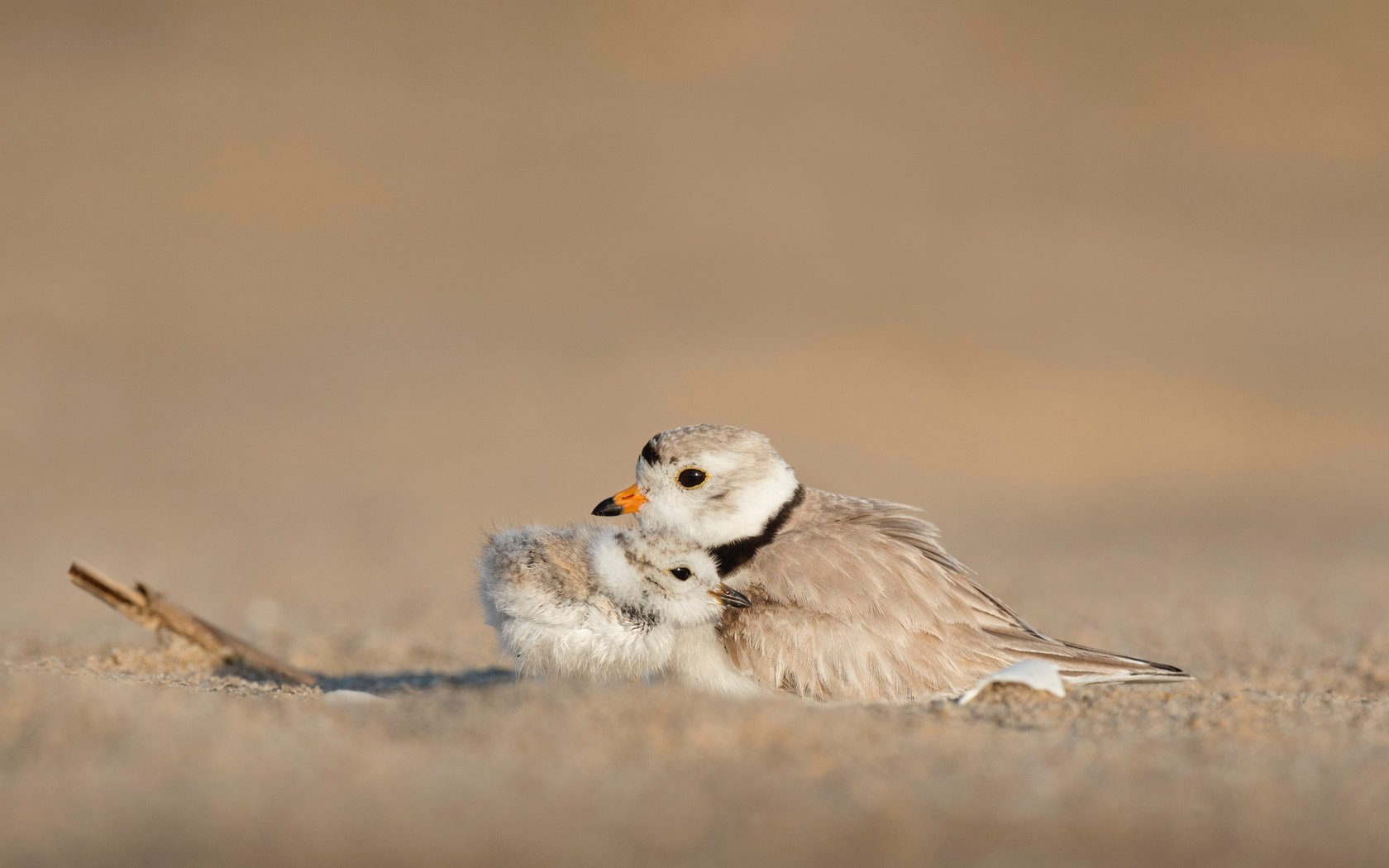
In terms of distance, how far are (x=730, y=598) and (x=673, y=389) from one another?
10173mm

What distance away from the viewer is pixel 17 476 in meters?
11.9

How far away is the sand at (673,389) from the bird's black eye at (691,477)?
0.94m

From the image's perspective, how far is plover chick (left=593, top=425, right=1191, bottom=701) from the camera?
13.0 ft

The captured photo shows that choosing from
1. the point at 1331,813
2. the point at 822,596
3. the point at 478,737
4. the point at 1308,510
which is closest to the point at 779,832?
the point at 478,737

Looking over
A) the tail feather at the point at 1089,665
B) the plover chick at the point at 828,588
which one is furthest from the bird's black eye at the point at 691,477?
the tail feather at the point at 1089,665

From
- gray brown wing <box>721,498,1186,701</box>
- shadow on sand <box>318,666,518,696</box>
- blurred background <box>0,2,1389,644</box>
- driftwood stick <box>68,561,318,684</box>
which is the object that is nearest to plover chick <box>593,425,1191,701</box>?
gray brown wing <box>721,498,1186,701</box>

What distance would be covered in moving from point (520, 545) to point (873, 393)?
10799 millimetres

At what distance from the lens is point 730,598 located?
3980 millimetres

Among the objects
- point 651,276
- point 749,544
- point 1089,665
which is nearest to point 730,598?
point 749,544

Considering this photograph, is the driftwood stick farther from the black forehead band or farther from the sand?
the black forehead band

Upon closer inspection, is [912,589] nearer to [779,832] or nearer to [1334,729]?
[1334,729]

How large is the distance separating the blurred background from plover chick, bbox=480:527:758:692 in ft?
8.31

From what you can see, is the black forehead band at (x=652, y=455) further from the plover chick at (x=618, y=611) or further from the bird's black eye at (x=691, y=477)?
the plover chick at (x=618, y=611)

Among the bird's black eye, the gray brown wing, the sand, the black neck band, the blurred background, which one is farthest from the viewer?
the blurred background
